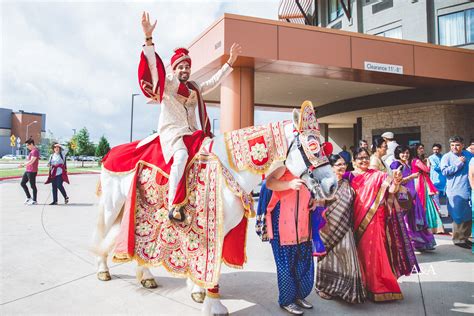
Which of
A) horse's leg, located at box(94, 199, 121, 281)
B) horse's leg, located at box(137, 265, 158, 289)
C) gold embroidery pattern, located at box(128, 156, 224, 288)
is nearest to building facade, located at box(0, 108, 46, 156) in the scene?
horse's leg, located at box(94, 199, 121, 281)

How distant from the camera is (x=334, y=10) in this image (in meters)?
20.4

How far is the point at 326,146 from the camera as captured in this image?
2598 millimetres

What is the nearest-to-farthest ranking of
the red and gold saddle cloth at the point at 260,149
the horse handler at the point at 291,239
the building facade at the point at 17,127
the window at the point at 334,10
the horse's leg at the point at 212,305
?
the red and gold saddle cloth at the point at 260,149
the horse's leg at the point at 212,305
the horse handler at the point at 291,239
the window at the point at 334,10
the building facade at the point at 17,127

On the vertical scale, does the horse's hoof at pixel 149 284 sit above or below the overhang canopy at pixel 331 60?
below

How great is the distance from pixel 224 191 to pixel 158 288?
165cm

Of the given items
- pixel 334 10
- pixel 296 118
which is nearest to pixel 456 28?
pixel 334 10

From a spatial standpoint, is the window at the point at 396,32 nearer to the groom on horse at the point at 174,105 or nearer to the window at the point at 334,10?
the window at the point at 334,10

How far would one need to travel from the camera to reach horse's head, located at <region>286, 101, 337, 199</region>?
2385 millimetres

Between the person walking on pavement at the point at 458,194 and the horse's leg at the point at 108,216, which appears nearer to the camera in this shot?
the horse's leg at the point at 108,216

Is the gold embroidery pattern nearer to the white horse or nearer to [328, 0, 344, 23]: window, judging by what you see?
the white horse

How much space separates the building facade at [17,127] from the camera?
73625mm

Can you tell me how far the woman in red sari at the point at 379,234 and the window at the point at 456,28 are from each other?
15.5 meters

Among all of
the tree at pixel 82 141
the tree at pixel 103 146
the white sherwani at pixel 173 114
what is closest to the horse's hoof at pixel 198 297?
the white sherwani at pixel 173 114

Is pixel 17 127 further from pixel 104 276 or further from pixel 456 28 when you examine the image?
pixel 104 276
